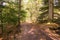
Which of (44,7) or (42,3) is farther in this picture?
(42,3)

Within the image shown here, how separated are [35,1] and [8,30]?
9388 millimetres

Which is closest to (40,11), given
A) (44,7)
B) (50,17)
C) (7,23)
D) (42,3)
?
(44,7)

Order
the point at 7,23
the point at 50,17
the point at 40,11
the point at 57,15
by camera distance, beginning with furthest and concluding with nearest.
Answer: the point at 40,11
the point at 57,15
the point at 50,17
the point at 7,23

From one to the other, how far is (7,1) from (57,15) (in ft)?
25.3

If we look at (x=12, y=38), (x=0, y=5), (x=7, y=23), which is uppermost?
(x=0, y=5)

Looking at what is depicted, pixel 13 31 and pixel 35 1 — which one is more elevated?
pixel 35 1

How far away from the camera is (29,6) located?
18.6 m

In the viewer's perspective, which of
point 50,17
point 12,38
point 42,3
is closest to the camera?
point 12,38

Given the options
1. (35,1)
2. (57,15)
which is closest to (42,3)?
(35,1)

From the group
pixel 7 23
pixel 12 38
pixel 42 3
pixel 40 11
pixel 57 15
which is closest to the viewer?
pixel 7 23

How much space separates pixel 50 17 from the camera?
13.2 meters

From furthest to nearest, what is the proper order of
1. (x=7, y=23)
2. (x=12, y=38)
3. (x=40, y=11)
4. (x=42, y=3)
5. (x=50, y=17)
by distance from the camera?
(x=42, y=3), (x=40, y=11), (x=50, y=17), (x=12, y=38), (x=7, y=23)

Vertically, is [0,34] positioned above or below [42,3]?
below

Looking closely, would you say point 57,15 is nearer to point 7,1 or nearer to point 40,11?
point 40,11
